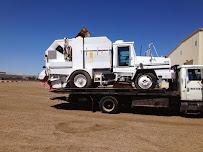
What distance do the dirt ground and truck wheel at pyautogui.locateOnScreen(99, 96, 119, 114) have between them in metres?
0.95

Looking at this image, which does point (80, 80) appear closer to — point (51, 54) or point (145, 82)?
point (51, 54)

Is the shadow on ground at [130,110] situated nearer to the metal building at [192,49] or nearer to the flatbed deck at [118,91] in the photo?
the flatbed deck at [118,91]

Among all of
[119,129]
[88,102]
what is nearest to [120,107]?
[88,102]

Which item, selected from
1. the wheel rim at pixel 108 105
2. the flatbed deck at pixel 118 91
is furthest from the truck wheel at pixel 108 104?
the flatbed deck at pixel 118 91

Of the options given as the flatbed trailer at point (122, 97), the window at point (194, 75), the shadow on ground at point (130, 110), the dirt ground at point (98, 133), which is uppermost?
the window at point (194, 75)

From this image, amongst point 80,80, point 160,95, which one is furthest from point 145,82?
point 80,80

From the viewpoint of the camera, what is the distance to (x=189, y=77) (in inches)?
523

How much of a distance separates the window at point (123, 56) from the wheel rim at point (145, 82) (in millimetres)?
959

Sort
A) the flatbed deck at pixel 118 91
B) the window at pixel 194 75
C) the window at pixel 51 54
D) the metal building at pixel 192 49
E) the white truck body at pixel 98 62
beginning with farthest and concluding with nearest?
1. the metal building at pixel 192 49
2. the window at pixel 51 54
3. the white truck body at pixel 98 62
4. the flatbed deck at pixel 118 91
5. the window at pixel 194 75

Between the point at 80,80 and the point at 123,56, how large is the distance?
91.7 inches

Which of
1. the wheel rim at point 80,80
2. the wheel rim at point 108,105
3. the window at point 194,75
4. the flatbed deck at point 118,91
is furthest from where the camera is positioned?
the wheel rim at point 80,80

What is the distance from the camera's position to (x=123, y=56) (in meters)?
14.5

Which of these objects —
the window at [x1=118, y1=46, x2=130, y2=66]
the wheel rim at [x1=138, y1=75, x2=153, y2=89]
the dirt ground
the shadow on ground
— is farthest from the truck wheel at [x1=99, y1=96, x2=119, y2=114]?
the window at [x1=118, y1=46, x2=130, y2=66]

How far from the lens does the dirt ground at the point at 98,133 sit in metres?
7.79
